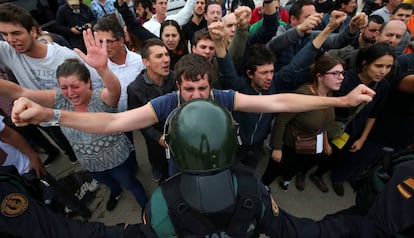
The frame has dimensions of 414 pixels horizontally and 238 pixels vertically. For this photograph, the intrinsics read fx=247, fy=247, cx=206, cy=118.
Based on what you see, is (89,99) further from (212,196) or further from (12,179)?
(212,196)

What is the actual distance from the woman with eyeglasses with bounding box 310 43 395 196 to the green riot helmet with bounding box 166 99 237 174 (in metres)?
1.87

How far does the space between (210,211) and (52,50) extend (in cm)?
238

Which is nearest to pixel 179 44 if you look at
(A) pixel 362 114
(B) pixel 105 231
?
(A) pixel 362 114

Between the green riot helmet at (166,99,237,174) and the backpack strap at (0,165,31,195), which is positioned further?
the backpack strap at (0,165,31,195)

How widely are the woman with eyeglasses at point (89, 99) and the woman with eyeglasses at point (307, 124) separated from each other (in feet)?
4.90

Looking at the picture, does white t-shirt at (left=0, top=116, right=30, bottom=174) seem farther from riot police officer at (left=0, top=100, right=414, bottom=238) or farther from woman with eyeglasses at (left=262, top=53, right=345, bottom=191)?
woman with eyeglasses at (left=262, top=53, right=345, bottom=191)

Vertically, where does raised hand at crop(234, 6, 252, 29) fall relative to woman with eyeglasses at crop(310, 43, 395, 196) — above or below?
above

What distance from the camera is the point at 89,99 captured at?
2.00 meters

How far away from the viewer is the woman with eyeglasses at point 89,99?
5.74ft

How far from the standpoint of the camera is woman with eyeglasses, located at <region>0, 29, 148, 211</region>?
1.75m

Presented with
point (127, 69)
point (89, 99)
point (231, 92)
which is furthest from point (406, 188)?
point (127, 69)

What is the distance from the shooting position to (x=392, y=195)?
1175 mm

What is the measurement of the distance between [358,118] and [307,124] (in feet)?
2.17

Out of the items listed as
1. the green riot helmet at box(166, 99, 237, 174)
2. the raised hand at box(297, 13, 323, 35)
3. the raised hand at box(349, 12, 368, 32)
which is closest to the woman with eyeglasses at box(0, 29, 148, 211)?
the green riot helmet at box(166, 99, 237, 174)
